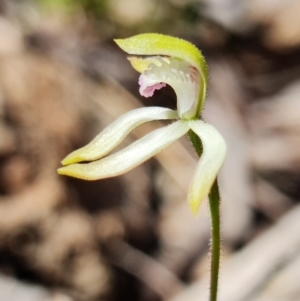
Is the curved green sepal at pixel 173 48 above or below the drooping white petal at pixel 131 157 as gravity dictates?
above

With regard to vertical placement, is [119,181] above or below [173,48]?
above

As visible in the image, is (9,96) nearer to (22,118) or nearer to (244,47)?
(22,118)

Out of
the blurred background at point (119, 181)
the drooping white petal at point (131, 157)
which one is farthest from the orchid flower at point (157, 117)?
the blurred background at point (119, 181)

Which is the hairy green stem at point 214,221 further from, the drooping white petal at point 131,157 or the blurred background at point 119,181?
the blurred background at point 119,181

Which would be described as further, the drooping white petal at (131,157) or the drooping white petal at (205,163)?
the drooping white petal at (131,157)

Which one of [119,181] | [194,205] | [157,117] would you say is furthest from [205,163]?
[119,181]

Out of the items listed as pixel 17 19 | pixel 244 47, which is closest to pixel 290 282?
pixel 244 47

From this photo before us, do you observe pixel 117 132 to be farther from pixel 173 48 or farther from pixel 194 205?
pixel 194 205
